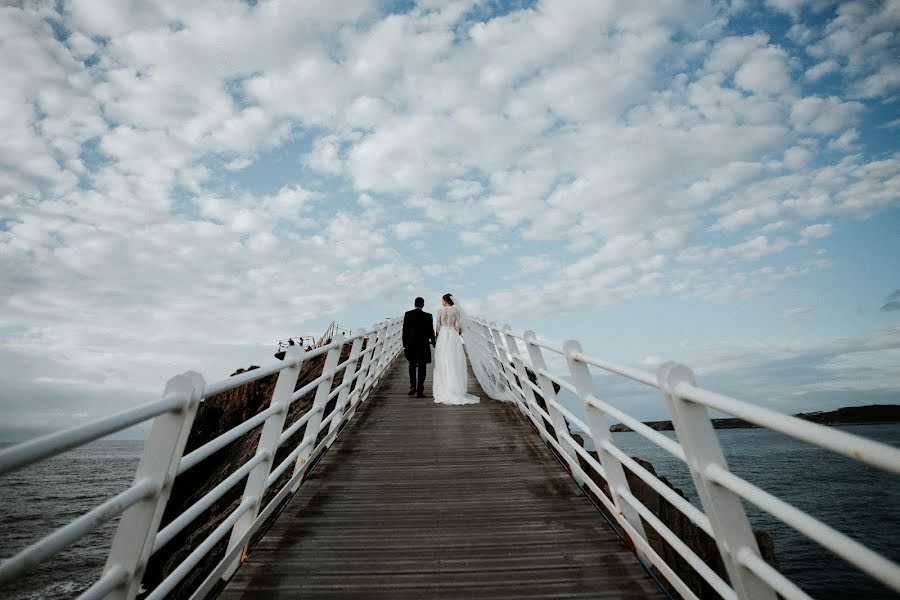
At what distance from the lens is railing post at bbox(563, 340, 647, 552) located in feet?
10.9

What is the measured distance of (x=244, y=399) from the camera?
2320 cm

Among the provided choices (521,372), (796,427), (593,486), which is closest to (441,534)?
(593,486)

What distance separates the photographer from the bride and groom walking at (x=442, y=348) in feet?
30.4

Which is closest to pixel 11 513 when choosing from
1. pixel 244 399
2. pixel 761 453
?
pixel 244 399

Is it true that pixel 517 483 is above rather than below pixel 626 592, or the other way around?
above

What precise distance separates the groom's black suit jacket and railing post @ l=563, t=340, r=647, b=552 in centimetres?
599

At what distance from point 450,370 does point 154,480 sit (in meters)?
7.40

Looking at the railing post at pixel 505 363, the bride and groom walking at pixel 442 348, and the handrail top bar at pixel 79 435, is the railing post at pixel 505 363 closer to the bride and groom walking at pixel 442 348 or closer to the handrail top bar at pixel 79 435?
the bride and groom walking at pixel 442 348

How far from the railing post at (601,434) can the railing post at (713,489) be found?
4.07ft

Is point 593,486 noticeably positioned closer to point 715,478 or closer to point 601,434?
point 601,434

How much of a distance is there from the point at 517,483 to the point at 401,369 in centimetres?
1073

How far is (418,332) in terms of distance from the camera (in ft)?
31.2

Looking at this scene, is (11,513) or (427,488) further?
(11,513)

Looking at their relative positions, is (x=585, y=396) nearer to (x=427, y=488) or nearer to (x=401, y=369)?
(x=427, y=488)
